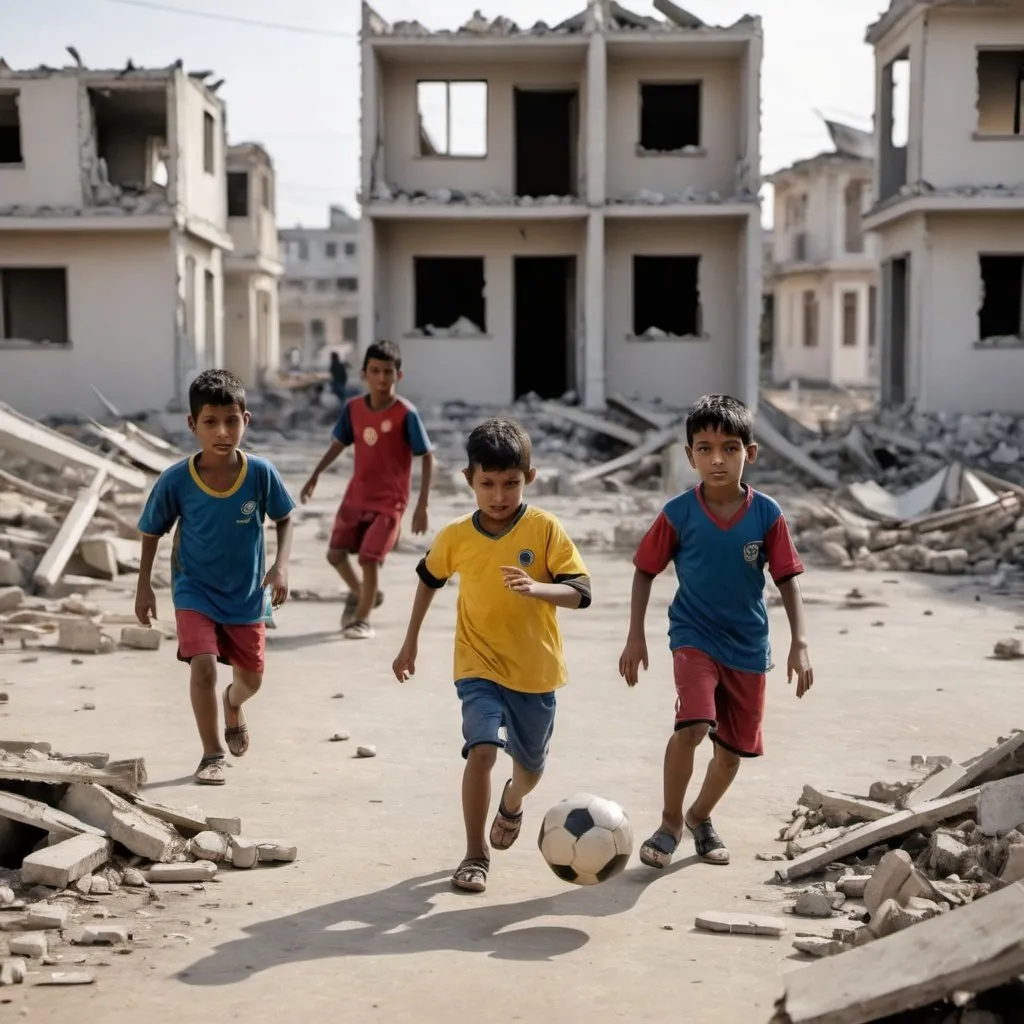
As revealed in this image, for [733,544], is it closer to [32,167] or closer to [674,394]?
[674,394]

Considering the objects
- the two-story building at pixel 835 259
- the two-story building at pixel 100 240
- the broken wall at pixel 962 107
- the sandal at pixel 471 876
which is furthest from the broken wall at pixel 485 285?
the two-story building at pixel 835 259

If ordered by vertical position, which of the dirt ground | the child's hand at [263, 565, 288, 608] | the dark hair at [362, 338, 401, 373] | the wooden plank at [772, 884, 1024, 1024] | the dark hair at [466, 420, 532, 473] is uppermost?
the dark hair at [362, 338, 401, 373]

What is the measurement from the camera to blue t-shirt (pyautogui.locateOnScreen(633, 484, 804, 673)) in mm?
4922

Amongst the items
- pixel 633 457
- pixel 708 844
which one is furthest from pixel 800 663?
pixel 633 457

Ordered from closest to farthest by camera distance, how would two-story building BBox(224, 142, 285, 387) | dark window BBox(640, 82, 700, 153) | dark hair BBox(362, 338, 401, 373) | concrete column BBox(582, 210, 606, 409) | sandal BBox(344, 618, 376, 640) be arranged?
dark hair BBox(362, 338, 401, 373) → sandal BBox(344, 618, 376, 640) → concrete column BBox(582, 210, 606, 409) → dark window BBox(640, 82, 700, 153) → two-story building BBox(224, 142, 285, 387)

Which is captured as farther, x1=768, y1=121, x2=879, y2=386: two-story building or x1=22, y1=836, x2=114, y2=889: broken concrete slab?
x1=768, y1=121, x2=879, y2=386: two-story building

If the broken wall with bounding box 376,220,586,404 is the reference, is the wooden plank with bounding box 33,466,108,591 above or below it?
below

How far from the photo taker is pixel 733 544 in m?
4.91

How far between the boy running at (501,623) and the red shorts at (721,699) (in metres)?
0.43

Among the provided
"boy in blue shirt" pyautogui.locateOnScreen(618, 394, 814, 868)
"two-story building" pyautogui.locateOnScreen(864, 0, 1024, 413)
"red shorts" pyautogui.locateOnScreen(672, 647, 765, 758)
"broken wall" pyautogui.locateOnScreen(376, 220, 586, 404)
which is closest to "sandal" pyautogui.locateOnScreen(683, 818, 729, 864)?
"boy in blue shirt" pyautogui.locateOnScreen(618, 394, 814, 868)

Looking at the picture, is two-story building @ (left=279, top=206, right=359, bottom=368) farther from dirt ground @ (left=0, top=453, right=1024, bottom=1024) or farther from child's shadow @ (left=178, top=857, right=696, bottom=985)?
child's shadow @ (left=178, top=857, right=696, bottom=985)

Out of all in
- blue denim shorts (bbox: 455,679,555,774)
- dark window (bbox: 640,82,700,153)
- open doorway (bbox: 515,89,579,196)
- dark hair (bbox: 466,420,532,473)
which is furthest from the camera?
open doorway (bbox: 515,89,579,196)

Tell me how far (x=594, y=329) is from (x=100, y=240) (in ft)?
28.3

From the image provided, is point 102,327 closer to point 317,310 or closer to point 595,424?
point 595,424
